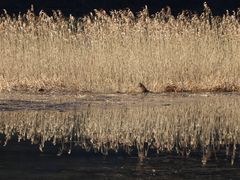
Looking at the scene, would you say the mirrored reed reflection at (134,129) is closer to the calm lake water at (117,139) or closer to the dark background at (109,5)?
the calm lake water at (117,139)

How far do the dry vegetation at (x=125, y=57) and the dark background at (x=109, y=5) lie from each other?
24696 mm

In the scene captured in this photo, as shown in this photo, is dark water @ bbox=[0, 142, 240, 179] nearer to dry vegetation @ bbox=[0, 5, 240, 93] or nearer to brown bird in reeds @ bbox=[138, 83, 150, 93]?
brown bird in reeds @ bbox=[138, 83, 150, 93]

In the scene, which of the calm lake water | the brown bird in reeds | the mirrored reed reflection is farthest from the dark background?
the mirrored reed reflection

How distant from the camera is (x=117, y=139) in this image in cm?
882

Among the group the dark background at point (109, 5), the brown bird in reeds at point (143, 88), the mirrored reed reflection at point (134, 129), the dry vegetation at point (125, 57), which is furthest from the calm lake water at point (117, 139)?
the dark background at point (109, 5)

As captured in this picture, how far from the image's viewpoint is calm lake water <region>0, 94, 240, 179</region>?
6941 mm

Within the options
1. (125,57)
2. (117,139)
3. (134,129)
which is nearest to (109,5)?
(125,57)

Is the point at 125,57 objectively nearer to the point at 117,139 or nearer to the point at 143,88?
the point at 143,88

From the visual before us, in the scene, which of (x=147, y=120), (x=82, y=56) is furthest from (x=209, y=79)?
(x=147, y=120)

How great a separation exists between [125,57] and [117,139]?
24.0 ft

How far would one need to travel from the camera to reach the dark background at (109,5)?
136 ft

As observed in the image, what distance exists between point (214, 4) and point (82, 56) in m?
27.0

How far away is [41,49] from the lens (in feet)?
54.0

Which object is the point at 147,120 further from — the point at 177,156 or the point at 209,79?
the point at 209,79
